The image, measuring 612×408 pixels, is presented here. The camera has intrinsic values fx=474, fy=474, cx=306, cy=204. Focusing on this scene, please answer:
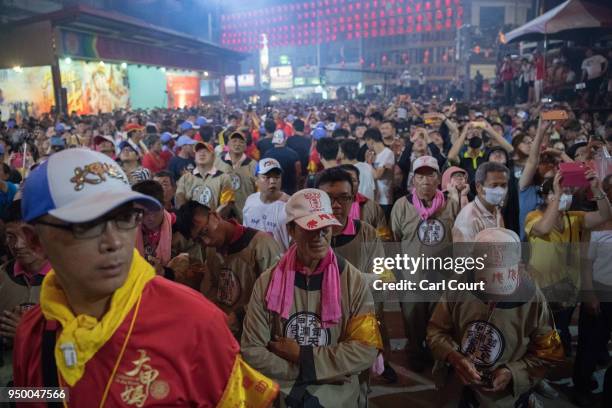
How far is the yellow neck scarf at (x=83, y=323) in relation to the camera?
1577 millimetres

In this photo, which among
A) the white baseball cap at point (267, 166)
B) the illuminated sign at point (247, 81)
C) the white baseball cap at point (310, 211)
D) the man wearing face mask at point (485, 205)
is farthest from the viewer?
the illuminated sign at point (247, 81)

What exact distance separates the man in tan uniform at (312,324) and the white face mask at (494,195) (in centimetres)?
197

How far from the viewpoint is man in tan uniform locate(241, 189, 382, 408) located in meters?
2.68

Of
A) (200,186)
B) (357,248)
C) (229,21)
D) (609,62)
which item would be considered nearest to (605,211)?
(357,248)

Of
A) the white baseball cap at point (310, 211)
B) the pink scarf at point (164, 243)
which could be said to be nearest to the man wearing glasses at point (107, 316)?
the white baseball cap at point (310, 211)

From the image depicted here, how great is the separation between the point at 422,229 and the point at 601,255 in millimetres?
1570

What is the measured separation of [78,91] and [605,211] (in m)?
25.2

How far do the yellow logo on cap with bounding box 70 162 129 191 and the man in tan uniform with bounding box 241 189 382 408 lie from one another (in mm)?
1402

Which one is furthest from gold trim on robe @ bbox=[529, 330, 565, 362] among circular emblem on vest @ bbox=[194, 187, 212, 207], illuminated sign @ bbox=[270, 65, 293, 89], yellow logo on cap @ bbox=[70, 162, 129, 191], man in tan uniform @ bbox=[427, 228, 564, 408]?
illuminated sign @ bbox=[270, 65, 293, 89]

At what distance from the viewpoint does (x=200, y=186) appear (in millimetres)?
6309

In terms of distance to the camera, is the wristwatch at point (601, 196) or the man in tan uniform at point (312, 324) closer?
the man in tan uniform at point (312, 324)

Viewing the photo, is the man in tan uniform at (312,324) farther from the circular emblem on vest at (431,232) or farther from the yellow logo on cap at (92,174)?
the circular emblem on vest at (431,232)

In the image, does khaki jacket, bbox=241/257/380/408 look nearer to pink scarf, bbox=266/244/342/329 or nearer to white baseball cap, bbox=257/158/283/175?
pink scarf, bbox=266/244/342/329

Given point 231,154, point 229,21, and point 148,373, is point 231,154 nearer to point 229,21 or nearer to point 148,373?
point 148,373
